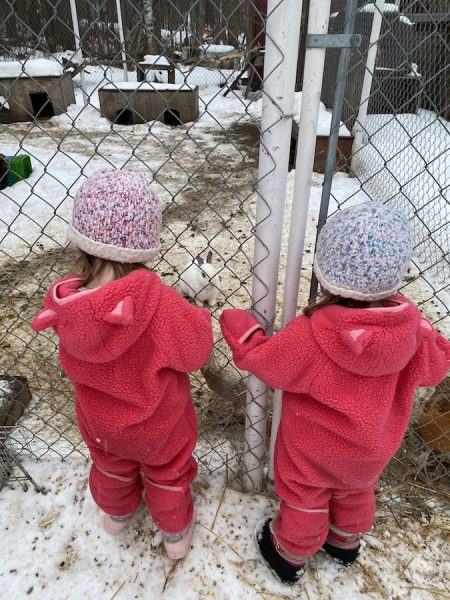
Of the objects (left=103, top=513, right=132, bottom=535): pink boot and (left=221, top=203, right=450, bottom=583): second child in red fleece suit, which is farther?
(left=103, top=513, right=132, bottom=535): pink boot

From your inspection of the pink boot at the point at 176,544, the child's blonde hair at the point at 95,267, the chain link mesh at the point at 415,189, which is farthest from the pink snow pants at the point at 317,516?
the child's blonde hair at the point at 95,267

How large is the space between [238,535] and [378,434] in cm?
80

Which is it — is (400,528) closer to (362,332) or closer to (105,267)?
(362,332)

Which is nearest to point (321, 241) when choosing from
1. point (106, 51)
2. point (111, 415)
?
point (111, 415)

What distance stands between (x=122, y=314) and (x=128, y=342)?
0.36 feet

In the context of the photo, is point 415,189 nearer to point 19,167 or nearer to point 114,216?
point 19,167

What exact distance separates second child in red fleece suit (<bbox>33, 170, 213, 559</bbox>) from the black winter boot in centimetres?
33

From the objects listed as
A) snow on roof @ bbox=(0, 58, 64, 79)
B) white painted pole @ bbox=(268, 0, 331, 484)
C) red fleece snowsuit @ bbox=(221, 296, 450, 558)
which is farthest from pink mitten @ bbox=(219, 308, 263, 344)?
snow on roof @ bbox=(0, 58, 64, 79)

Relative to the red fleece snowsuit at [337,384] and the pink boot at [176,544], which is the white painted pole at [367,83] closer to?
the red fleece snowsuit at [337,384]

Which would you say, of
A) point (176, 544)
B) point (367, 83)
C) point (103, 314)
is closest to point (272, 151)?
point (103, 314)

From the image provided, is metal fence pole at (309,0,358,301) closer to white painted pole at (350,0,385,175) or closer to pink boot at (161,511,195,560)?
pink boot at (161,511,195,560)

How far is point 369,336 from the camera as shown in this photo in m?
1.07

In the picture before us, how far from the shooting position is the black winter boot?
1.54 metres

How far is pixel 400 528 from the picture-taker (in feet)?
5.74
